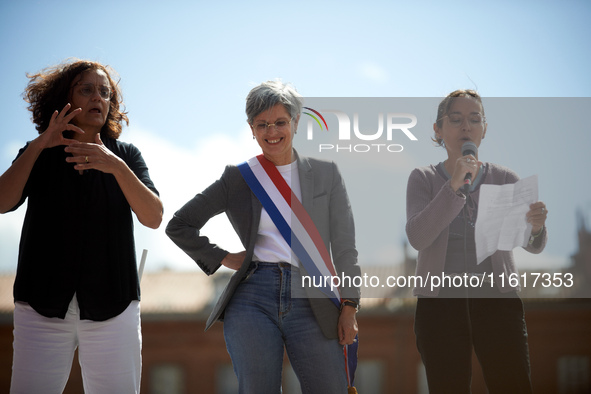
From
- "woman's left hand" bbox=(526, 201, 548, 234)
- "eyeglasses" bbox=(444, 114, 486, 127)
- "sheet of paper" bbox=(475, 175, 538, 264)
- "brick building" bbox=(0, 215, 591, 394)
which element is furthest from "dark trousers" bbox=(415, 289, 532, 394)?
"brick building" bbox=(0, 215, 591, 394)

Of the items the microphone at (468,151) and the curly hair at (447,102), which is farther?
the curly hair at (447,102)

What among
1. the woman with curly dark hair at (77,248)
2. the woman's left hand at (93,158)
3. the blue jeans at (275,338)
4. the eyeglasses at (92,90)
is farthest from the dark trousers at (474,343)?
the eyeglasses at (92,90)

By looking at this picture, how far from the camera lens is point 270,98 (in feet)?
8.22

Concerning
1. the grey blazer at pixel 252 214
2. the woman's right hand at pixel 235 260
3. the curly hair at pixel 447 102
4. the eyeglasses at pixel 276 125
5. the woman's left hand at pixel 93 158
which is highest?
the curly hair at pixel 447 102

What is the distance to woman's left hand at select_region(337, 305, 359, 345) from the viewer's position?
2379 mm

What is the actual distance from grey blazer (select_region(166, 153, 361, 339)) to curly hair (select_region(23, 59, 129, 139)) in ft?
1.69

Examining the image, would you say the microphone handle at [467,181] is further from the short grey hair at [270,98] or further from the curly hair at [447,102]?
the short grey hair at [270,98]

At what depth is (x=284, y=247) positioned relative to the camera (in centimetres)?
244

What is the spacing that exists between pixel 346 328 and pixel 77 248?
1.08 m

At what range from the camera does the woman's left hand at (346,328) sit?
238cm

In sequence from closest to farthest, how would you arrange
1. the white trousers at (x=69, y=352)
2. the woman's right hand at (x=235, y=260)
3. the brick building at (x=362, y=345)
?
the white trousers at (x=69, y=352), the woman's right hand at (x=235, y=260), the brick building at (x=362, y=345)

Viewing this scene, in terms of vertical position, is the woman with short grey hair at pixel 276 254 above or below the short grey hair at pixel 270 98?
below

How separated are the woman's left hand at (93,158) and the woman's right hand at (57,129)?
0.06 meters

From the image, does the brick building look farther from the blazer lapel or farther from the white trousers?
the white trousers
